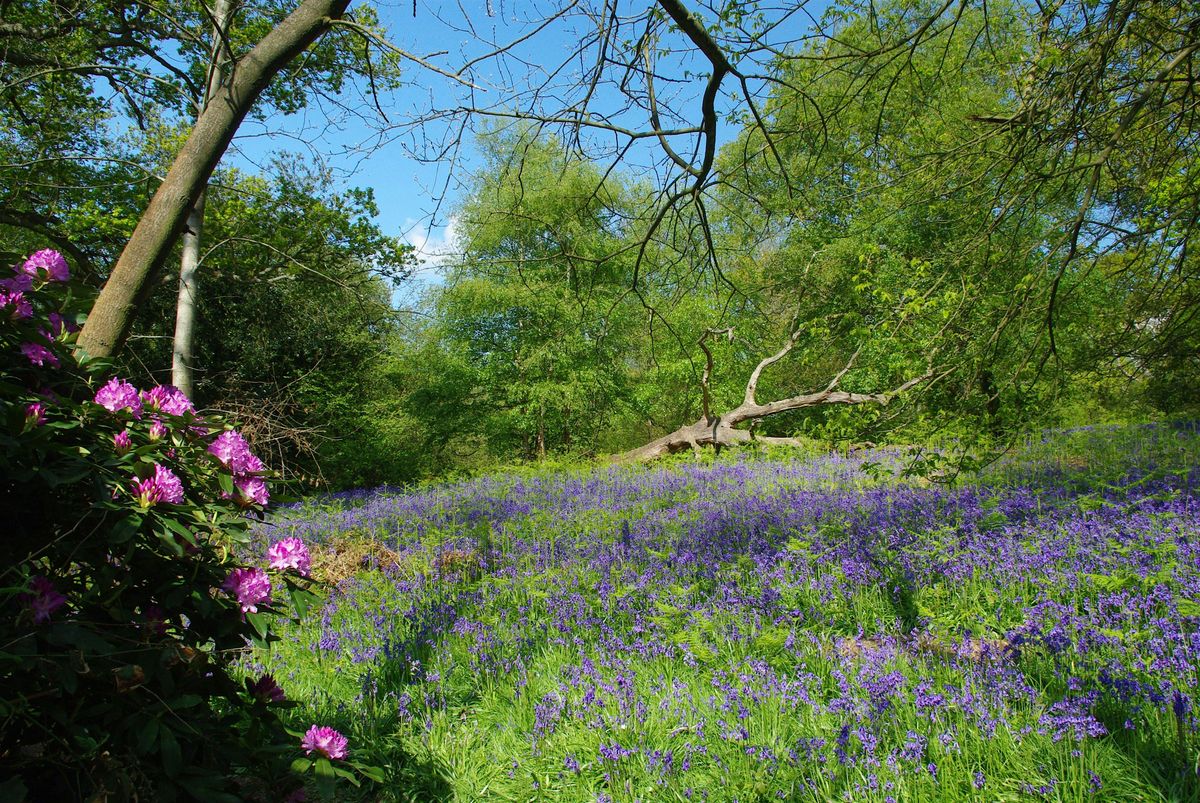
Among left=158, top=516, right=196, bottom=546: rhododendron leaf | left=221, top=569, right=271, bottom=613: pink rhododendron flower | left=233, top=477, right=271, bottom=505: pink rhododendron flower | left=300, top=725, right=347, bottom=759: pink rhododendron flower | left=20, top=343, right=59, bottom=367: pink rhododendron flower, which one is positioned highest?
left=20, top=343, right=59, bottom=367: pink rhododendron flower

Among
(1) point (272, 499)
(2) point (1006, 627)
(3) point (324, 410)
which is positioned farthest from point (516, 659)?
(3) point (324, 410)

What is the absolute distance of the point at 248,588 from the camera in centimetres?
178

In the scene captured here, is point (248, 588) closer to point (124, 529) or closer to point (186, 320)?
point (124, 529)

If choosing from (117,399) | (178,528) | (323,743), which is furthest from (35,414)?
(323,743)

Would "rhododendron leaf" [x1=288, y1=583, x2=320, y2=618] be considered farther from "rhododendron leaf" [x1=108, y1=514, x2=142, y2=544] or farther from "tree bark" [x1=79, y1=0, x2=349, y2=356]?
"tree bark" [x1=79, y1=0, x2=349, y2=356]

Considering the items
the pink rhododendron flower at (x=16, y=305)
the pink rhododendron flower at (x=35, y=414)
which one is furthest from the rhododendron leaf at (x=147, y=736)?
the pink rhododendron flower at (x=16, y=305)

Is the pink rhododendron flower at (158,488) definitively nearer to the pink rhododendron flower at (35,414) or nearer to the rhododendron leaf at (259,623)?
the pink rhododendron flower at (35,414)

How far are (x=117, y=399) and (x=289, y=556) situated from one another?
0.65 metres

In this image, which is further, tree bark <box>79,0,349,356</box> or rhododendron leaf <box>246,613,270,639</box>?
tree bark <box>79,0,349,356</box>

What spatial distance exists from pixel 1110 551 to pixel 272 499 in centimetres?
452

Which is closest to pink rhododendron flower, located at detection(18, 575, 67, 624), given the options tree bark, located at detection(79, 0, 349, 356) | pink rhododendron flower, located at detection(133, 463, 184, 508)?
pink rhododendron flower, located at detection(133, 463, 184, 508)

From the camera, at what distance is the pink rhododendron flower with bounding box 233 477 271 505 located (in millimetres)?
1838

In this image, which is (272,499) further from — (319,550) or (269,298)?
(269,298)

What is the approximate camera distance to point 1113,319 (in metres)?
5.27
